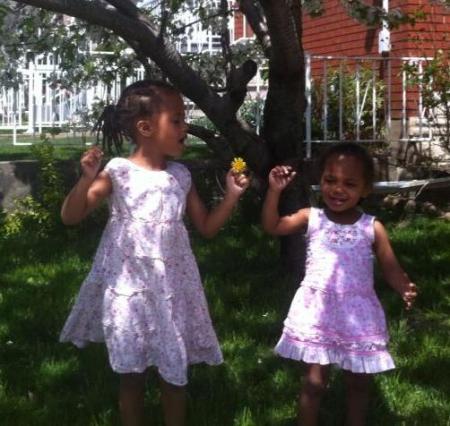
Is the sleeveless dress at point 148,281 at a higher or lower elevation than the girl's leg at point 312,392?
higher

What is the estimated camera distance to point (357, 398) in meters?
3.40

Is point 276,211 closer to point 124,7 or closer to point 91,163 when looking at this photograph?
point 91,163

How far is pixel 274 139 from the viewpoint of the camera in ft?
17.4

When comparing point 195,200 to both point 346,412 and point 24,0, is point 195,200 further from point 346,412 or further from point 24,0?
point 24,0

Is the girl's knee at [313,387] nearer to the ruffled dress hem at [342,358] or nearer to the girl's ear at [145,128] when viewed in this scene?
the ruffled dress hem at [342,358]

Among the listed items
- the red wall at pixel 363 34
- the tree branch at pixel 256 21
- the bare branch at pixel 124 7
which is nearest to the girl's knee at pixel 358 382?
the bare branch at pixel 124 7

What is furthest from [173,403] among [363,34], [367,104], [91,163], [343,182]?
[363,34]

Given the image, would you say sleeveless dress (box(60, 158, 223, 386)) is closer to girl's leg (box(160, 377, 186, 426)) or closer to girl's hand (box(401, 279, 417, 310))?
girl's leg (box(160, 377, 186, 426))

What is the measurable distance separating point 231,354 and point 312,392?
1047 millimetres

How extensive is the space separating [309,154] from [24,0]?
4.47 m

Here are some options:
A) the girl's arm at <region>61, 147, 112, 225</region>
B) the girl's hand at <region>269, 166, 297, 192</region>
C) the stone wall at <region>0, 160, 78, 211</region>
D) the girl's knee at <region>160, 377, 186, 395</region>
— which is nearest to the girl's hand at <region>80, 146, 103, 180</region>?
the girl's arm at <region>61, 147, 112, 225</region>

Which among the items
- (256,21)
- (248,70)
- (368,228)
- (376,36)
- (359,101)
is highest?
(376,36)

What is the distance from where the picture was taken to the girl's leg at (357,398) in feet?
11.1

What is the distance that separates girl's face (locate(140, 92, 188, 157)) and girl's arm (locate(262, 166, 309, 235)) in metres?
0.37
